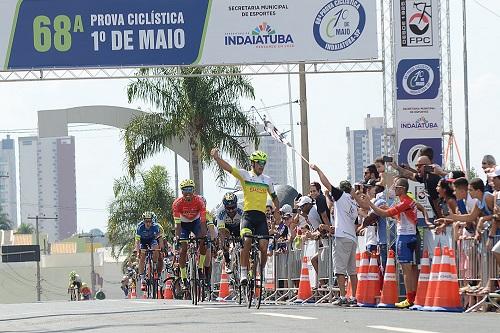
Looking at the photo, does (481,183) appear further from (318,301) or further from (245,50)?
(245,50)

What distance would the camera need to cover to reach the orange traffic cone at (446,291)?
57.2 feet

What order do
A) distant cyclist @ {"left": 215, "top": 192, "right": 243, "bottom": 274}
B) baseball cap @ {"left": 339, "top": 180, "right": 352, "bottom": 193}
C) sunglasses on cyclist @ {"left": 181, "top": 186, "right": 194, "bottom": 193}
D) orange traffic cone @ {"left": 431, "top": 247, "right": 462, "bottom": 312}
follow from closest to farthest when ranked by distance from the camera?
orange traffic cone @ {"left": 431, "top": 247, "right": 462, "bottom": 312}, baseball cap @ {"left": 339, "top": 180, "right": 352, "bottom": 193}, sunglasses on cyclist @ {"left": 181, "top": 186, "right": 194, "bottom": 193}, distant cyclist @ {"left": 215, "top": 192, "right": 243, "bottom": 274}

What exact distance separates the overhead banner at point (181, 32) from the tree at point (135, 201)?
118 ft

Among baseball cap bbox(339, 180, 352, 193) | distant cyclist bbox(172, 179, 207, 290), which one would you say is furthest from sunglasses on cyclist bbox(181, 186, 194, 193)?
baseball cap bbox(339, 180, 352, 193)

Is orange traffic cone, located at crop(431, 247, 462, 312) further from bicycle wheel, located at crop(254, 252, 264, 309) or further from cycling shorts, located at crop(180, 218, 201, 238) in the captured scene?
cycling shorts, located at crop(180, 218, 201, 238)

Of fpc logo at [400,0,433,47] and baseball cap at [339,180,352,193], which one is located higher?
fpc logo at [400,0,433,47]

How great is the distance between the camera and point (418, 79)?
30.5 m

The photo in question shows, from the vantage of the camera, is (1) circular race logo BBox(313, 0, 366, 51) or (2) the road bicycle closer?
(2) the road bicycle

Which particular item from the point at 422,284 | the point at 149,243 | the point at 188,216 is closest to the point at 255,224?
the point at 422,284

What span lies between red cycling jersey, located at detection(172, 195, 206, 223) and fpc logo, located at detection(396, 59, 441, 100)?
360 inches

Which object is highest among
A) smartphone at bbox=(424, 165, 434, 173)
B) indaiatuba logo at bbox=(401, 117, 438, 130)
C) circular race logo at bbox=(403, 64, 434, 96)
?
circular race logo at bbox=(403, 64, 434, 96)

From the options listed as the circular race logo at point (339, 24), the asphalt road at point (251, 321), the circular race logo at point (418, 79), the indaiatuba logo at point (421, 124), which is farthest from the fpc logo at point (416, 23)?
the asphalt road at point (251, 321)

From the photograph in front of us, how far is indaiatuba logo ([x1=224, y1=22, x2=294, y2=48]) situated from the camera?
3144 centimetres

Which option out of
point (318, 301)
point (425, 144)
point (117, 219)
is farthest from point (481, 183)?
point (117, 219)
